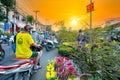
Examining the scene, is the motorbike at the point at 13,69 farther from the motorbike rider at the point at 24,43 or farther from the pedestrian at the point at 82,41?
the pedestrian at the point at 82,41

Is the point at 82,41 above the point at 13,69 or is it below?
above

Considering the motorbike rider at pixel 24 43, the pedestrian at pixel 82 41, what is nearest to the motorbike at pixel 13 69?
the motorbike rider at pixel 24 43

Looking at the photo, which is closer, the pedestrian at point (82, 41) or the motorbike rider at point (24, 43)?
the pedestrian at point (82, 41)

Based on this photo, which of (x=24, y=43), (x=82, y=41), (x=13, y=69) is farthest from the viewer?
(x=24, y=43)

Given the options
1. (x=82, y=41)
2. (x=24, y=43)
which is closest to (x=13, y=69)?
(x=24, y=43)

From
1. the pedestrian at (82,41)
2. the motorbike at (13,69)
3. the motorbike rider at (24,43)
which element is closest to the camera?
the motorbike at (13,69)

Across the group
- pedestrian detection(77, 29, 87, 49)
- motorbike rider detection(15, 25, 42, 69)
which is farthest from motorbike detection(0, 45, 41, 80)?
pedestrian detection(77, 29, 87, 49)

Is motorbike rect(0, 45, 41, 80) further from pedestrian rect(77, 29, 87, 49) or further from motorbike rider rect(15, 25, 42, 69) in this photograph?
pedestrian rect(77, 29, 87, 49)

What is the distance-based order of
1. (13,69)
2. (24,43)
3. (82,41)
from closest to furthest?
(13,69) < (82,41) < (24,43)

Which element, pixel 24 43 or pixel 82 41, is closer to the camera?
pixel 82 41

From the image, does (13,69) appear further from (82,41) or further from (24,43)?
(82,41)

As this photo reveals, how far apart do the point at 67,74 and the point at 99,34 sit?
148 centimetres

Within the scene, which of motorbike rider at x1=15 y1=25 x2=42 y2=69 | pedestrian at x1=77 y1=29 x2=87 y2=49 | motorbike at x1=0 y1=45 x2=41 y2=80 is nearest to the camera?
motorbike at x1=0 y1=45 x2=41 y2=80

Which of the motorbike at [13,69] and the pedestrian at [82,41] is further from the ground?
the pedestrian at [82,41]
